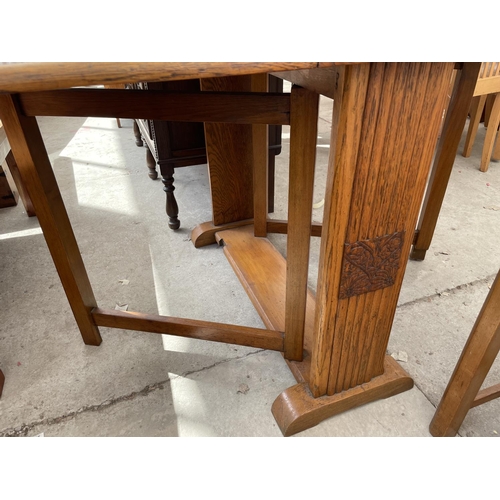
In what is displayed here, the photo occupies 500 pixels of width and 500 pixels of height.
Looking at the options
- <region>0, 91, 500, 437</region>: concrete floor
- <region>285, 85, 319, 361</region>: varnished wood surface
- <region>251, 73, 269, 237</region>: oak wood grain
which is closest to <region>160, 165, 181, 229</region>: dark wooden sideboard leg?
<region>0, 91, 500, 437</region>: concrete floor

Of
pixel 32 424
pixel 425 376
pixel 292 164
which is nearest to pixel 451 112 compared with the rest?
pixel 292 164

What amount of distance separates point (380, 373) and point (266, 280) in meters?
0.62

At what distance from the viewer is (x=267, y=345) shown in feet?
4.31

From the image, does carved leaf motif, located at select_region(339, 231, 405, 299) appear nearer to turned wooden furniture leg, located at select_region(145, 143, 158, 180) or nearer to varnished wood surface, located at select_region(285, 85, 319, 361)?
varnished wood surface, located at select_region(285, 85, 319, 361)

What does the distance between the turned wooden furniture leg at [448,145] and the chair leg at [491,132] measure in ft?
4.40

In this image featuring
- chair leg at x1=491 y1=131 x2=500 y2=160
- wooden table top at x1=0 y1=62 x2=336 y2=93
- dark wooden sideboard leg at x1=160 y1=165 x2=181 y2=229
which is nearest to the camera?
wooden table top at x1=0 y1=62 x2=336 y2=93

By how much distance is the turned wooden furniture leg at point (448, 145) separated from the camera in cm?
145

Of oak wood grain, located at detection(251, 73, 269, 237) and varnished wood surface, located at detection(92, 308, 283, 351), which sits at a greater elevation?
oak wood grain, located at detection(251, 73, 269, 237)

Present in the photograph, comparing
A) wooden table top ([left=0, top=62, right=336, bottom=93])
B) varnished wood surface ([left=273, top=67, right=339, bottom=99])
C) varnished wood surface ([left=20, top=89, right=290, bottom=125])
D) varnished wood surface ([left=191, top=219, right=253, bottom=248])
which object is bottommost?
varnished wood surface ([left=191, top=219, right=253, bottom=248])

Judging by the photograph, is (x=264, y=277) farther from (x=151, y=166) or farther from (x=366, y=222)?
(x=151, y=166)

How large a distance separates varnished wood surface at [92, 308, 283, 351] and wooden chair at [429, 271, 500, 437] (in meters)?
0.51

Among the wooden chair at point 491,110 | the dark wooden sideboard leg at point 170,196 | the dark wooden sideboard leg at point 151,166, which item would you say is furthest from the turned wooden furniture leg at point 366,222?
the dark wooden sideboard leg at point 151,166

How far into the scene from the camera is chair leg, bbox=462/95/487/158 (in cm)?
281

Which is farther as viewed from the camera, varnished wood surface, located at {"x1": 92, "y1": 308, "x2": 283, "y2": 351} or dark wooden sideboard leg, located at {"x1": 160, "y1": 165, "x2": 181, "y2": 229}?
dark wooden sideboard leg, located at {"x1": 160, "y1": 165, "x2": 181, "y2": 229}
